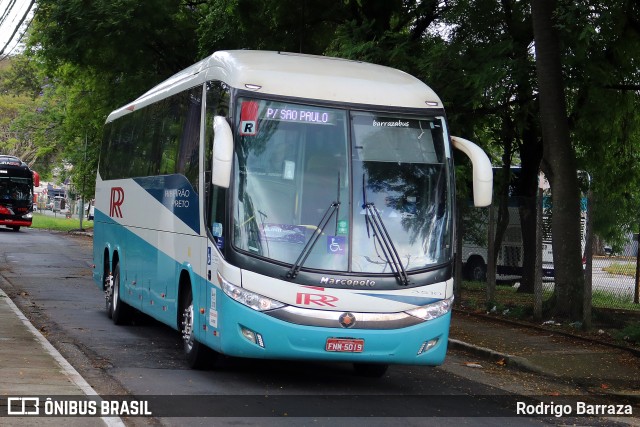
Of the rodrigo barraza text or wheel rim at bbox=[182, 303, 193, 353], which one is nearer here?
the rodrigo barraza text

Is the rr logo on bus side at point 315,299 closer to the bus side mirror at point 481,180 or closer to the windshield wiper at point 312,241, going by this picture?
the windshield wiper at point 312,241

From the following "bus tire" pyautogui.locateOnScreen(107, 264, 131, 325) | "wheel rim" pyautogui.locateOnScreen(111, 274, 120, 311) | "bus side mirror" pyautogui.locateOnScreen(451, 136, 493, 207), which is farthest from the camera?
"wheel rim" pyautogui.locateOnScreen(111, 274, 120, 311)

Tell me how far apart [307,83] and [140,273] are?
5408 millimetres

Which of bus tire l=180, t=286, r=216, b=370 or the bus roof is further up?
the bus roof

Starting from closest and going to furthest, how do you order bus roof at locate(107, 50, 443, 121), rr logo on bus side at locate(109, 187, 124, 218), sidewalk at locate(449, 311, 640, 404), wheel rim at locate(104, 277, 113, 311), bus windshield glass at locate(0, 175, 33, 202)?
bus roof at locate(107, 50, 443, 121), sidewalk at locate(449, 311, 640, 404), rr logo on bus side at locate(109, 187, 124, 218), wheel rim at locate(104, 277, 113, 311), bus windshield glass at locate(0, 175, 33, 202)

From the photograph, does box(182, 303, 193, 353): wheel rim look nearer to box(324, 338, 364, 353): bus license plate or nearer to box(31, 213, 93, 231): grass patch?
box(324, 338, 364, 353): bus license plate

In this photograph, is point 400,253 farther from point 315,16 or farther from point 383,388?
point 315,16

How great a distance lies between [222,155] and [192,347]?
9.15ft

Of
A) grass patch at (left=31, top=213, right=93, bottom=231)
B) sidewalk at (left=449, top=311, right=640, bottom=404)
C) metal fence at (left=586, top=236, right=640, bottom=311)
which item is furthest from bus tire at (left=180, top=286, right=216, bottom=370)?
grass patch at (left=31, top=213, right=93, bottom=231)

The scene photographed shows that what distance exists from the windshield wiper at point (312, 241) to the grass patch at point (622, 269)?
9602 millimetres

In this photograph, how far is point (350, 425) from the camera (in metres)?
9.27

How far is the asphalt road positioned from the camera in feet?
32.3

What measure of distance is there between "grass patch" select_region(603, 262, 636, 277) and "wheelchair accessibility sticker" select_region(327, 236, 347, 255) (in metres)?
9.56

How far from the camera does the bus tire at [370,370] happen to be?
1248cm
